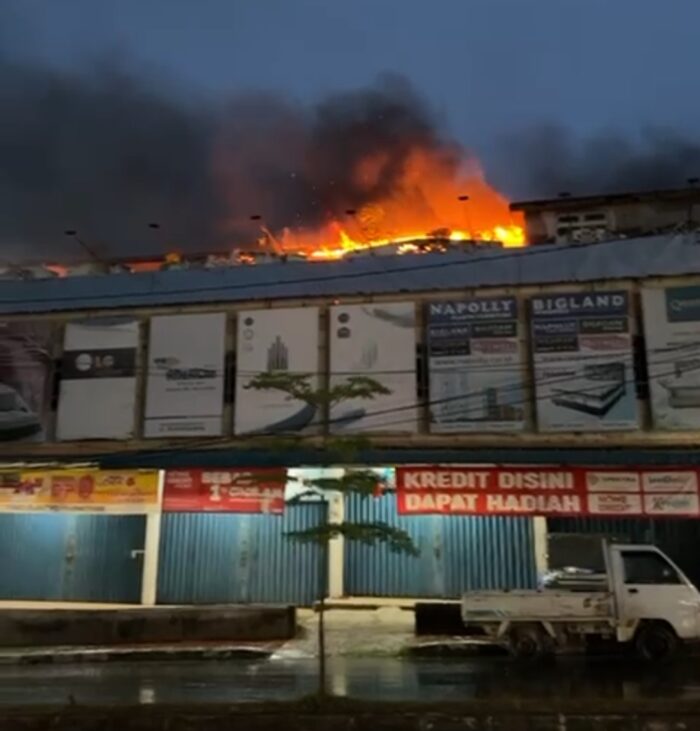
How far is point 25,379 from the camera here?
719 inches

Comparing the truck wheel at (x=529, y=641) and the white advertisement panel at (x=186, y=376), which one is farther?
the white advertisement panel at (x=186, y=376)

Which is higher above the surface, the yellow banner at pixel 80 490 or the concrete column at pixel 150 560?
the yellow banner at pixel 80 490

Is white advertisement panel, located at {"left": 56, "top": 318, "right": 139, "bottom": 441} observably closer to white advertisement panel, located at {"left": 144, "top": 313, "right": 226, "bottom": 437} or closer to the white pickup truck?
white advertisement panel, located at {"left": 144, "top": 313, "right": 226, "bottom": 437}

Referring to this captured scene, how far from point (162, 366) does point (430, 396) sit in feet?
20.3

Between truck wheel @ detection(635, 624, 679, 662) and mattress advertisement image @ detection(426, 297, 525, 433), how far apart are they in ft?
15.6

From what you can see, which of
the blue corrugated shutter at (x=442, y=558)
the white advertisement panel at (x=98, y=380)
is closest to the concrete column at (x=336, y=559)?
the blue corrugated shutter at (x=442, y=558)

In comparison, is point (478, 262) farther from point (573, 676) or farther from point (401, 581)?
point (573, 676)

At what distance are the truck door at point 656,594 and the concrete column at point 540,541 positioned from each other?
411cm

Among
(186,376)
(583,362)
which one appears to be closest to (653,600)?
(583,362)

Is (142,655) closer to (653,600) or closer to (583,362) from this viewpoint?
(653,600)

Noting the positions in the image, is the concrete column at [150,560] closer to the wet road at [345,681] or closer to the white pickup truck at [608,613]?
the wet road at [345,681]

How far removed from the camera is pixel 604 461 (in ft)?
49.2

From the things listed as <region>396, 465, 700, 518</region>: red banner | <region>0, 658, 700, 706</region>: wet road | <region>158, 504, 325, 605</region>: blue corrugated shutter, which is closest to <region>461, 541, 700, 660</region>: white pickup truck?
<region>0, 658, 700, 706</region>: wet road

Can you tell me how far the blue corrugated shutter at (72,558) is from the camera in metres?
18.2
